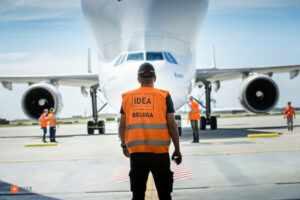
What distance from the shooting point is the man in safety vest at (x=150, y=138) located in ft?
8.73

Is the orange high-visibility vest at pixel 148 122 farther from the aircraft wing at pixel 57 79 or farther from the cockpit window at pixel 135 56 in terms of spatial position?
the aircraft wing at pixel 57 79

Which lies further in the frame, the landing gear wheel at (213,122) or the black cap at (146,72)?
the landing gear wheel at (213,122)

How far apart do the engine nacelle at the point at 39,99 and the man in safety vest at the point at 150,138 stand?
38.6ft

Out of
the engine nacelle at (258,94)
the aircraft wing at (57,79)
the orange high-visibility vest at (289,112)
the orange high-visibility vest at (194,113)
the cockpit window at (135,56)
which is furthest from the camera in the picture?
the aircraft wing at (57,79)

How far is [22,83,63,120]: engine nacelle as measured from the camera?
1385cm

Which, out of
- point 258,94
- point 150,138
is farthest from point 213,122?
point 150,138

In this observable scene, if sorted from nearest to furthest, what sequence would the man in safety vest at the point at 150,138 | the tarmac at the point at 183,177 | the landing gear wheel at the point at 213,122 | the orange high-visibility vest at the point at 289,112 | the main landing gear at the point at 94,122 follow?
the man in safety vest at the point at 150,138
the tarmac at the point at 183,177
the orange high-visibility vest at the point at 289,112
the main landing gear at the point at 94,122
the landing gear wheel at the point at 213,122

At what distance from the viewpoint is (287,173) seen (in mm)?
4617

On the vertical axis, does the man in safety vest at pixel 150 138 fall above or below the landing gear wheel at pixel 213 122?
above

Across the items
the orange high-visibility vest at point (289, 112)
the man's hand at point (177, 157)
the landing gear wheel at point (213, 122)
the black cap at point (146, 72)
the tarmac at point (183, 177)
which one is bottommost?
the tarmac at point (183, 177)

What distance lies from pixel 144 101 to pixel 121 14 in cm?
743

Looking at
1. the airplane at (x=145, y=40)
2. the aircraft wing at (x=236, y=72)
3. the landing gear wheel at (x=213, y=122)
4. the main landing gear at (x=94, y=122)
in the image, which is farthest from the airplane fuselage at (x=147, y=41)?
the landing gear wheel at (x=213, y=122)

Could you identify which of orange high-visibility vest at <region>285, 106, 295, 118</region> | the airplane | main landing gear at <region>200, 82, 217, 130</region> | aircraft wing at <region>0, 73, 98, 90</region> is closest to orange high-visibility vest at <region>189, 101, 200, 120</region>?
the airplane

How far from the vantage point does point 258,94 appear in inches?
545
